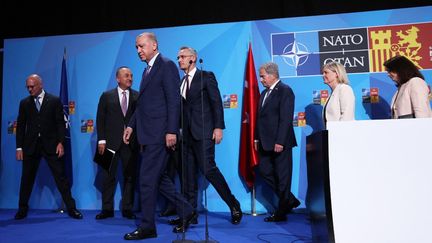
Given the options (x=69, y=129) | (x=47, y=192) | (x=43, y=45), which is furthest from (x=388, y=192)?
(x=43, y=45)

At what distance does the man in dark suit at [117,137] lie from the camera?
452cm

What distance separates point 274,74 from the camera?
4199mm

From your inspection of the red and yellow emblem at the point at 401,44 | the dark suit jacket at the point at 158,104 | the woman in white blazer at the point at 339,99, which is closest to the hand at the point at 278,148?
the woman in white blazer at the point at 339,99

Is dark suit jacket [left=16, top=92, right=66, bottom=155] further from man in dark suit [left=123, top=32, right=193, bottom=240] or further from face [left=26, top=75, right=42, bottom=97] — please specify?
man in dark suit [left=123, top=32, right=193, bottom=240]

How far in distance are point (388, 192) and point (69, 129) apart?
410 centimetres

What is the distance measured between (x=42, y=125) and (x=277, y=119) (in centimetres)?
276

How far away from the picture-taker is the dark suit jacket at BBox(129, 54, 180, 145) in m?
3.11

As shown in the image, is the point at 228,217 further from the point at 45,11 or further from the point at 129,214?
the point at 45,11

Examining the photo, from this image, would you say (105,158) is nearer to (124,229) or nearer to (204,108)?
(124,229)

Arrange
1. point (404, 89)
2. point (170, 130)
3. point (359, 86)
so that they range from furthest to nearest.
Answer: point (359, 86), point (404, 89), point (170, 130)

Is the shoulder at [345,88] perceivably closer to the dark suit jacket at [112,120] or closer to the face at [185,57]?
the face at [185,57]

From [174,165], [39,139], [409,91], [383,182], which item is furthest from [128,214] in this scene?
[409,91]

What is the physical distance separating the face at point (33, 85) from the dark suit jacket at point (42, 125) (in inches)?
3.6

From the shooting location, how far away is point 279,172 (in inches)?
164
